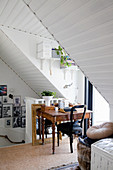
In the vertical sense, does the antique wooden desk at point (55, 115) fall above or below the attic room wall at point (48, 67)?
below

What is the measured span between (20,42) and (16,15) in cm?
78

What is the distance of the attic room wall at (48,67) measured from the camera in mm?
3482

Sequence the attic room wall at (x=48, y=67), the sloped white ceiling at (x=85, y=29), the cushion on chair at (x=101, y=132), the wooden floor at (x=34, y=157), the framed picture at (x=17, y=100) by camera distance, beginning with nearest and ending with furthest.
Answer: the sloped white ceiling at (x=85, y=29) < the cushion on chair at (x=101, y=132) < the wooden floor at (x=34, y=157) < the attic room wall at (x=48, y=67) < the framed picture at (x=17, y=100)

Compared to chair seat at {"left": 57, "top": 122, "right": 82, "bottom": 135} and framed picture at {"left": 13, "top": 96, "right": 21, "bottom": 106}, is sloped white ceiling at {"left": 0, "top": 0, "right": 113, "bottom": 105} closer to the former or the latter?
chair seat at {"left": 57, "top": 122, "right": 82, "bottom": 135}

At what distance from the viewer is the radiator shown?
1827 mm

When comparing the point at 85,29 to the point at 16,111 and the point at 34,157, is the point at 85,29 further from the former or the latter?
the point at 16,111

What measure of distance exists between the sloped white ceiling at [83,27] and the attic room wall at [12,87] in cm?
245

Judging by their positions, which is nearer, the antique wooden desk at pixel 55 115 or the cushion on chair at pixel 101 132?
the cushion on chair at pixel 101 132

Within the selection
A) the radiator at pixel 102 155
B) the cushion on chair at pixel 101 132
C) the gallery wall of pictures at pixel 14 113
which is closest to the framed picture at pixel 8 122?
the gallery wall of pictures at pixel 14 113

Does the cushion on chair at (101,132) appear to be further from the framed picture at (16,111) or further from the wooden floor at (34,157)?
the framed picture at (16,111)

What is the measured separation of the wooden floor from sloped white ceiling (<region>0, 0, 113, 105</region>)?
4.29ft

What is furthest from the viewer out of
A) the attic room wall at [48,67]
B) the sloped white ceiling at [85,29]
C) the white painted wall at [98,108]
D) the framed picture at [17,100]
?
the framed picture at [17,100]

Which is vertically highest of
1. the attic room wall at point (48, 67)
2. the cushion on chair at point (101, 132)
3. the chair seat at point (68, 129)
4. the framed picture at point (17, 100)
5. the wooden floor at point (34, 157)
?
the attic room wall at point (48, 67)

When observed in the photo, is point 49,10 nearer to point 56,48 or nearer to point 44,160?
point 56,48
